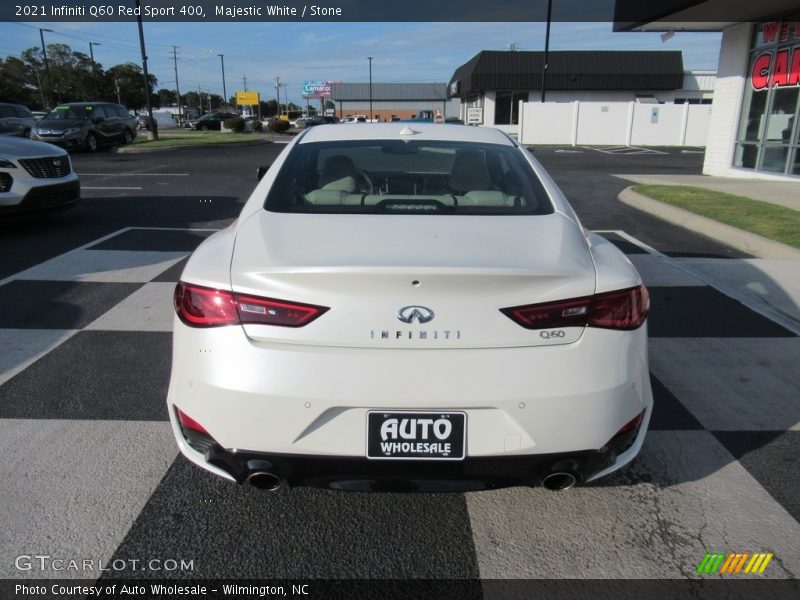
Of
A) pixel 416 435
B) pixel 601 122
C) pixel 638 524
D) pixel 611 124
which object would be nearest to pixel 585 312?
pixel 416 435

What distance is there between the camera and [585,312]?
216 cm

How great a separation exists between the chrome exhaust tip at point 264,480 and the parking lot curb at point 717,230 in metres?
6.65

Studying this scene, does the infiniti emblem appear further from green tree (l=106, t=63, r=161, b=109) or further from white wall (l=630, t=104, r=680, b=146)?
green tree (l=106, t=63, r=161, b=109)

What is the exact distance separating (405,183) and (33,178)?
19.5 ft

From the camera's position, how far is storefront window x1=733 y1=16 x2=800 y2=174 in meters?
13.9

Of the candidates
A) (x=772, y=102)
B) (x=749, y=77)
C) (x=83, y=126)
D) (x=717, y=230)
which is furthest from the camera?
(x=83, y=126)

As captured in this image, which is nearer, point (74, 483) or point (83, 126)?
point (74, 483)

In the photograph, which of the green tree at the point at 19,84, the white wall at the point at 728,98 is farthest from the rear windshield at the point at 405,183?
the green tree at the point at 19,84

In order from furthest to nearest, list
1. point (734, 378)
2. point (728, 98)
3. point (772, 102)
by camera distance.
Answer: point (728, 98), point (772, 102), point (734, 378)

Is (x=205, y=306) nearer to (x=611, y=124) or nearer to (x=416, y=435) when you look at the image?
(x=416, y=435)

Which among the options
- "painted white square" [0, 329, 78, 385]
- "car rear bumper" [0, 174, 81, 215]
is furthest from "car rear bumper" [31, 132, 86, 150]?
"painted white square" [0, 329, 78, 385]

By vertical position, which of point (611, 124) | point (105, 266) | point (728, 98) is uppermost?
point (728, 98)

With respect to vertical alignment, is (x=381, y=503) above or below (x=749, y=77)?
below

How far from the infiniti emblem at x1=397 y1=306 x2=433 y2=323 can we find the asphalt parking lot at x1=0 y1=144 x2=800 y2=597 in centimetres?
95
